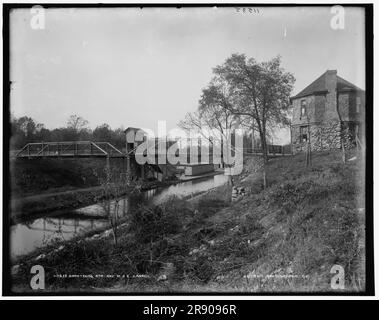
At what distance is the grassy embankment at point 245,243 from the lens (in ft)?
9.70

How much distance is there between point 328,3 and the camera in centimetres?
302

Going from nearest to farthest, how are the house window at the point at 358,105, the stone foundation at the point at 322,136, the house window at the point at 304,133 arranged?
1. the house window at the point at 358,105
2. the stone foundation at the point at 322,136
3. the house window at the point at 304,133

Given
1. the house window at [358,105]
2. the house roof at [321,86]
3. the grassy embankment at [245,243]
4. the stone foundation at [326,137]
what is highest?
the house roof at [321,86]

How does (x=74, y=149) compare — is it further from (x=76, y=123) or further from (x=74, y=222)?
(x=74, y=222)

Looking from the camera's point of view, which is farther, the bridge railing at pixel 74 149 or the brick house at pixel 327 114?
the bridge railing at pixel 74 149

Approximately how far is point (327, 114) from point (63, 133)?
15.6 feet

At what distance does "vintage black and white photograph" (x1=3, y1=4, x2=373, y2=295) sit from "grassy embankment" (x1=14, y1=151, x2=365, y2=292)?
0.06ft

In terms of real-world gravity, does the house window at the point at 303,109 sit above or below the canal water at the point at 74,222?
above

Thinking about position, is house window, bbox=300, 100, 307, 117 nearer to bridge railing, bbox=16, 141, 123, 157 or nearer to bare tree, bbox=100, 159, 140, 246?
bare tree, bbox=100, 159, 140, 246

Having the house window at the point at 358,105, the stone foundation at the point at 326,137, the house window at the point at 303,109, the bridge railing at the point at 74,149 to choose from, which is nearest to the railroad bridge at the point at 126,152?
the bridge railing at the point at 74,149

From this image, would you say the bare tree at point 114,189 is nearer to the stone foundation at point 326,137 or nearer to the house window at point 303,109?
the stone foundation at point 326,137

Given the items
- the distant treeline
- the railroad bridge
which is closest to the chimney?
the railroad bridge
